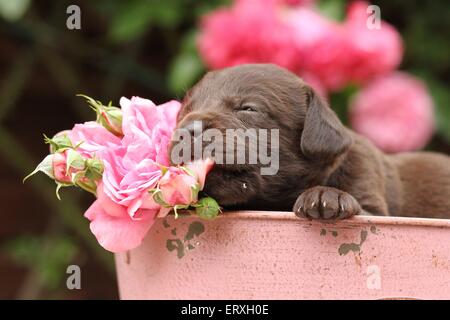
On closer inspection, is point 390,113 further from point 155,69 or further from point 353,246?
point 353,246

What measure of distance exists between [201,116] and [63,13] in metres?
2.31

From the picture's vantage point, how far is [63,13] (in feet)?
12.1

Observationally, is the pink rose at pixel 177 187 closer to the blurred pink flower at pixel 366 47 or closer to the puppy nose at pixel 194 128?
the puppy nose at pixel 194 128

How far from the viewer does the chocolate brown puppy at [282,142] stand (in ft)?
5.08

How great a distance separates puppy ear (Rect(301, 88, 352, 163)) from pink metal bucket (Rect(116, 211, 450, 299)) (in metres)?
0.34

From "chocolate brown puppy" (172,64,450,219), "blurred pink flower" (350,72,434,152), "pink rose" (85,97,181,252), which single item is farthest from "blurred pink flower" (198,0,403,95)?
"pink rose" (85,97,181,252)

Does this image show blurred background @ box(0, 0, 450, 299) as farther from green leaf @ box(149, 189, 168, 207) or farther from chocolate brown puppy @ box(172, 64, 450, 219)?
green leaf @ box(149, 189, 168, 207)

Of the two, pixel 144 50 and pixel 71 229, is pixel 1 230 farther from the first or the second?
pixel 144 50

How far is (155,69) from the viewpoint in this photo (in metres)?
3.98

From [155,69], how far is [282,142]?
2387mm

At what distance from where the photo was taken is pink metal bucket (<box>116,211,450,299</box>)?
132cm

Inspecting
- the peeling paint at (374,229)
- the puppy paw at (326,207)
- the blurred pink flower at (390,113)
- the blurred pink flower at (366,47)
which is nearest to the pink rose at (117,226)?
the puppy paw at (326,207)

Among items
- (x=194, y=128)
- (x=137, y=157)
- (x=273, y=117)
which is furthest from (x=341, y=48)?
(x=137, y=157)
